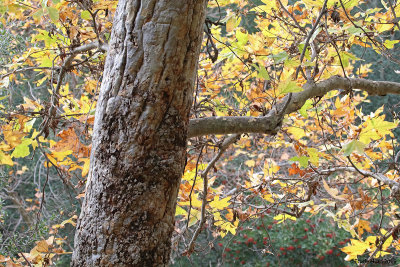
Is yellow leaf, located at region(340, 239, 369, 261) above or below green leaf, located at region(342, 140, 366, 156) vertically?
below

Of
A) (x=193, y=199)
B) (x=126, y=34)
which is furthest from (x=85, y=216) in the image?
(x=193, y=199)

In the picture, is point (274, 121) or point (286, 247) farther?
point (286, 247)

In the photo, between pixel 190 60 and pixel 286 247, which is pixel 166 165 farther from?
pixel 286 247

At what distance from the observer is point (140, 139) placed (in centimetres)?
71

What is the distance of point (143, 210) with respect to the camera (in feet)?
2.30

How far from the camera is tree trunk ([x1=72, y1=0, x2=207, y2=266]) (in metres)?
0.69

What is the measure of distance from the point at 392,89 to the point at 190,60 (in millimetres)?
1059

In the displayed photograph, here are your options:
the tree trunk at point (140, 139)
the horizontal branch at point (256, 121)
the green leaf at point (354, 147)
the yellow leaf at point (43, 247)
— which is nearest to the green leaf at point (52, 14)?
the tree trunk at point (140, 139)

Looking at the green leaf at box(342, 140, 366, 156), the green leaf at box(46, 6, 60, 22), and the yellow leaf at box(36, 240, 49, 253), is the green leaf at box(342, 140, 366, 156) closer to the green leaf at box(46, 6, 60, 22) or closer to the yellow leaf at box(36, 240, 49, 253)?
the green leaf at box(46, 6, 60, 22)

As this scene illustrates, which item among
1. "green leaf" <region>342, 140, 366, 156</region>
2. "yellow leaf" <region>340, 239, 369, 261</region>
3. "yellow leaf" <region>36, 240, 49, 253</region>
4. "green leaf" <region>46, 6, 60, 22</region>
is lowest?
"yellow leaf" <region>36, 240, 49, 253</region>

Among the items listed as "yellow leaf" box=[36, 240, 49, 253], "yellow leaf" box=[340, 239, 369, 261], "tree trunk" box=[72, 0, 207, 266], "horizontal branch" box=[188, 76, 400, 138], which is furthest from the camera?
"yellow leaf" box=[340, 239, 369, 261]

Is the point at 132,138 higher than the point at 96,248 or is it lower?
higher

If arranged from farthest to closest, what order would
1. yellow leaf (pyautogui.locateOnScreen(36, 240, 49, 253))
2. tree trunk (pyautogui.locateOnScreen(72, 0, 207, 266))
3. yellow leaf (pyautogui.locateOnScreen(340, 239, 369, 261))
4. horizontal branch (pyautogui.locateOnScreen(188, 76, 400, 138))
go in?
1. yellow leaf (pyautogui.locateOnScreen(340, 239, 369, 261))
2. yellow leaf (pyautogui.locateOnScreen(36, 240, 49, 253))
3. horizontal branch (pyautogui.locateOnScreen(188, 76, 400, 138))
4. tree trunk (pyautogui.locateOnScreen(72, 0, 207, 266))

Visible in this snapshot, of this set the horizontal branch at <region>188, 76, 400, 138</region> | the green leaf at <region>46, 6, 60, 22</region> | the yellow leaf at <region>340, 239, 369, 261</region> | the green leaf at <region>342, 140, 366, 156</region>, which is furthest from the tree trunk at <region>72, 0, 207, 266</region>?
the yellow leaf at <region>340, 239, 369, 261</region>
